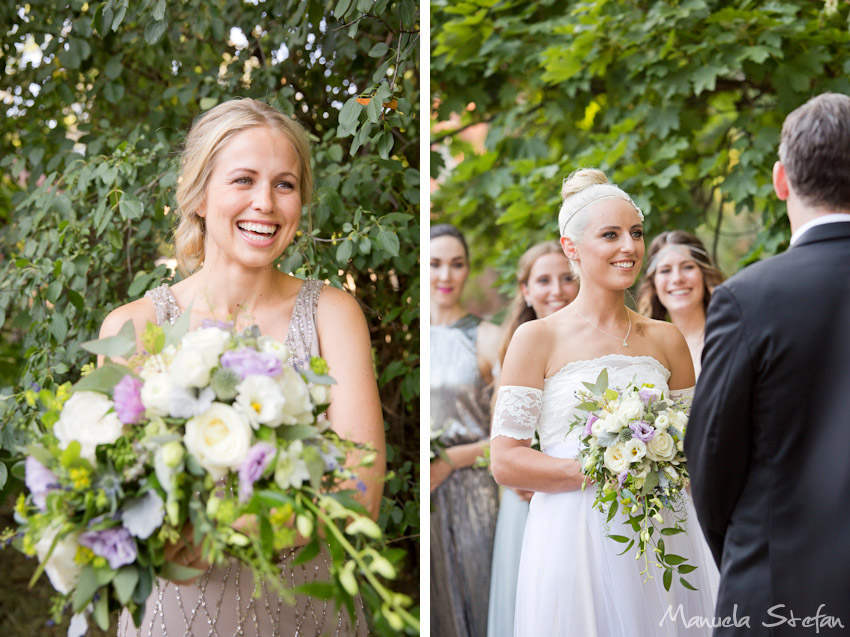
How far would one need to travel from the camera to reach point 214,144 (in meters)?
2.04

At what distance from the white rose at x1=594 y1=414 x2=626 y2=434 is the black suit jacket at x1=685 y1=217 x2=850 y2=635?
0.19 meters

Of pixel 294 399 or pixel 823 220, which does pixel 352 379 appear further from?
pixel 823 220

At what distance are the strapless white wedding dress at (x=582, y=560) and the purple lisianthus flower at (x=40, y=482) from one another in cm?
120

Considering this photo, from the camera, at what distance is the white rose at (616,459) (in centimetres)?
189

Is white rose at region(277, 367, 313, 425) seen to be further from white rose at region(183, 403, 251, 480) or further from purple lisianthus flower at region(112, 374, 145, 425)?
purple lisianthus flower at region(112, 374, 145, 425)

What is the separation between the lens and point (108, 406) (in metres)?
1.39

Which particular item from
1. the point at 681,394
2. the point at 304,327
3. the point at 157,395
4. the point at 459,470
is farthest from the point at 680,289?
the point at 157,395

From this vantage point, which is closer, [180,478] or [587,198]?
[180,478]

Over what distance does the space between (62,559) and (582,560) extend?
4.31ft

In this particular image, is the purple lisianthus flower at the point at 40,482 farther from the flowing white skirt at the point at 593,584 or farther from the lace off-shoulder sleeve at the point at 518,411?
the flowing white skirt at the point at 593,584

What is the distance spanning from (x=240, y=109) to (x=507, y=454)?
1186 millimetres

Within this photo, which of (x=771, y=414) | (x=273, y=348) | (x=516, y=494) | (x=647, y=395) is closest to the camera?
(x=273, y=348)

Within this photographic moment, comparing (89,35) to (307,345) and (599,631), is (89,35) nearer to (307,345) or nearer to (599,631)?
(307,345)

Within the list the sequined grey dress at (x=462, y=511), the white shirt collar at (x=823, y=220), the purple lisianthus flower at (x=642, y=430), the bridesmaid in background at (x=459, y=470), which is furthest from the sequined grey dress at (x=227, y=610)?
the sequined grey dress at (x=462, y=511)
